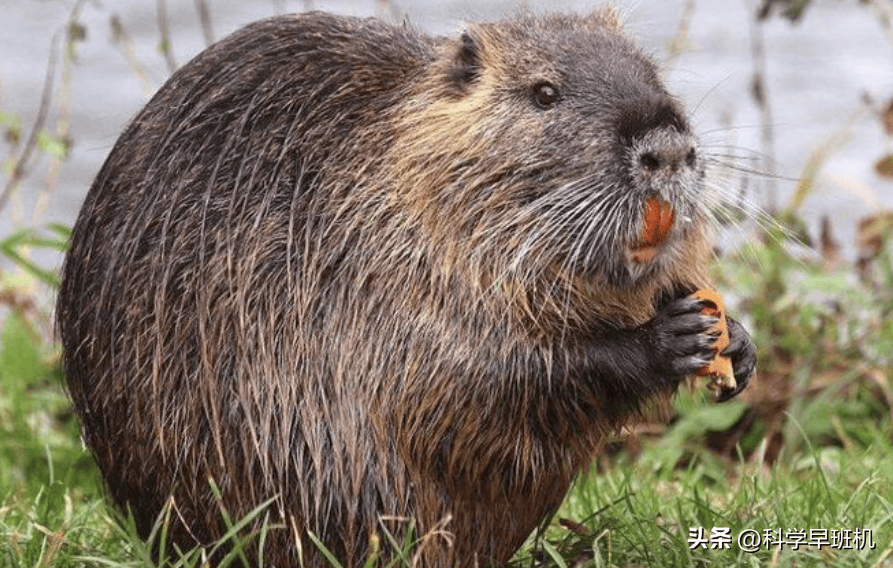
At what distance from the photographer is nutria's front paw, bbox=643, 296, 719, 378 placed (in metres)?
3.55

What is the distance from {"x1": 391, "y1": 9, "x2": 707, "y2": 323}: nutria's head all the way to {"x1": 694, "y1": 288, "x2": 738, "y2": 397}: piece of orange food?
0.35 ft

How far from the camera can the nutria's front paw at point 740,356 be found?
3779mm

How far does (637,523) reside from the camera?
393 centimetres

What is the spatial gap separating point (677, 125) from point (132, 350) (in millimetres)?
1142

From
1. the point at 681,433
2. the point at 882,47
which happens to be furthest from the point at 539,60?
the point at 882,47

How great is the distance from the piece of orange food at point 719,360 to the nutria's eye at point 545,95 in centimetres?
47

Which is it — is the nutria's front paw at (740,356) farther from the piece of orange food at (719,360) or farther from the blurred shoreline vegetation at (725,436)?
the blurred shoreline vegetation at (725,436)

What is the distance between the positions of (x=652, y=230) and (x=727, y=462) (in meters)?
2.19

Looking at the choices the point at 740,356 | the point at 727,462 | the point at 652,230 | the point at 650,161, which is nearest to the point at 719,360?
the point at 740,356

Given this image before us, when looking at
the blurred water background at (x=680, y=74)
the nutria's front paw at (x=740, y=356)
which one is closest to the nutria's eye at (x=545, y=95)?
the nutria's front paw at (x=740, y=356)

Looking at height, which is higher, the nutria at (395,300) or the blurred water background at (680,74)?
the nutria at (395,300)

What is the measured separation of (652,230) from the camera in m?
3.54

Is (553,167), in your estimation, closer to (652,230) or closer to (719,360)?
(652,230)

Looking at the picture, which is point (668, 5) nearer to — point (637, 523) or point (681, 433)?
point (681, 433)
